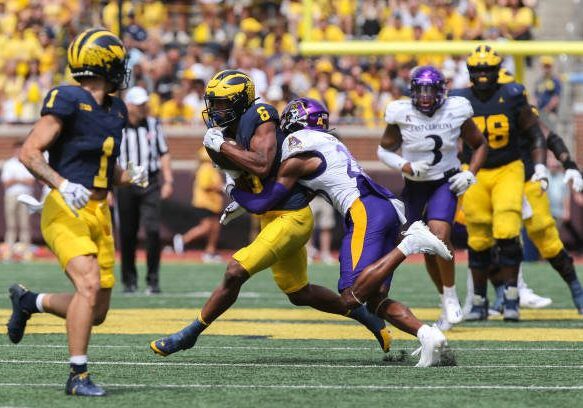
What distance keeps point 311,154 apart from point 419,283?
631 centimetres

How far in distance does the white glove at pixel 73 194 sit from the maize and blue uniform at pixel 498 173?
4.30 meters

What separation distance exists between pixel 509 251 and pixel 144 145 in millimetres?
3725

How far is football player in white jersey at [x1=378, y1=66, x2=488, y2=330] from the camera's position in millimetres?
8242

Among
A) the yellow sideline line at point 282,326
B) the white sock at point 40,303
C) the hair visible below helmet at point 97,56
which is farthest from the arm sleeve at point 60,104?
the yellow sideline line at point 282,326

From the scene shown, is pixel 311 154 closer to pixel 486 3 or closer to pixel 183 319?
pixel 183 319

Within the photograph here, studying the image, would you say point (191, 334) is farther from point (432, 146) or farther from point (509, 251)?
point (509, 251)

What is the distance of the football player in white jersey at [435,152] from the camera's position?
824 cm

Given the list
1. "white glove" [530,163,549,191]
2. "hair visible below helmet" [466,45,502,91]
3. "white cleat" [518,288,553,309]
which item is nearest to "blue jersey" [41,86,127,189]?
"hair visible below helmet" [466,45,502,91]

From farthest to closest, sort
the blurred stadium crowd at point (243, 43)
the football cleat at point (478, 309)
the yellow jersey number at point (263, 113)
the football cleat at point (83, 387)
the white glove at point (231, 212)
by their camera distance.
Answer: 1. the blurred stadium crowd at point (243, 43)
2. the football cleat at point (478, 309)
3. the white glove at point (231, 212)
4. the yellow jersey number at point (263, 113)
5. the football cleat at point (83, 387)

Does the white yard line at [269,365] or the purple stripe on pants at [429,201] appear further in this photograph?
the purple stripe on pants at [429,201]

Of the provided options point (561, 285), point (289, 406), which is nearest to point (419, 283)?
point (561, 285)

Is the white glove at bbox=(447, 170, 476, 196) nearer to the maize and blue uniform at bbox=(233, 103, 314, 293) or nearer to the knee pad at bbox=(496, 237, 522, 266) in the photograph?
the knee pad at bbox=(496, 237, 522, 266)

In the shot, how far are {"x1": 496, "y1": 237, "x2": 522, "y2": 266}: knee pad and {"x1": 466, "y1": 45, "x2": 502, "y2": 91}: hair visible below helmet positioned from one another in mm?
1088

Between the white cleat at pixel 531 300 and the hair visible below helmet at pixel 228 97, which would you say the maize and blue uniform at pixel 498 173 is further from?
the hair visible below helmet at pixel 228 97
